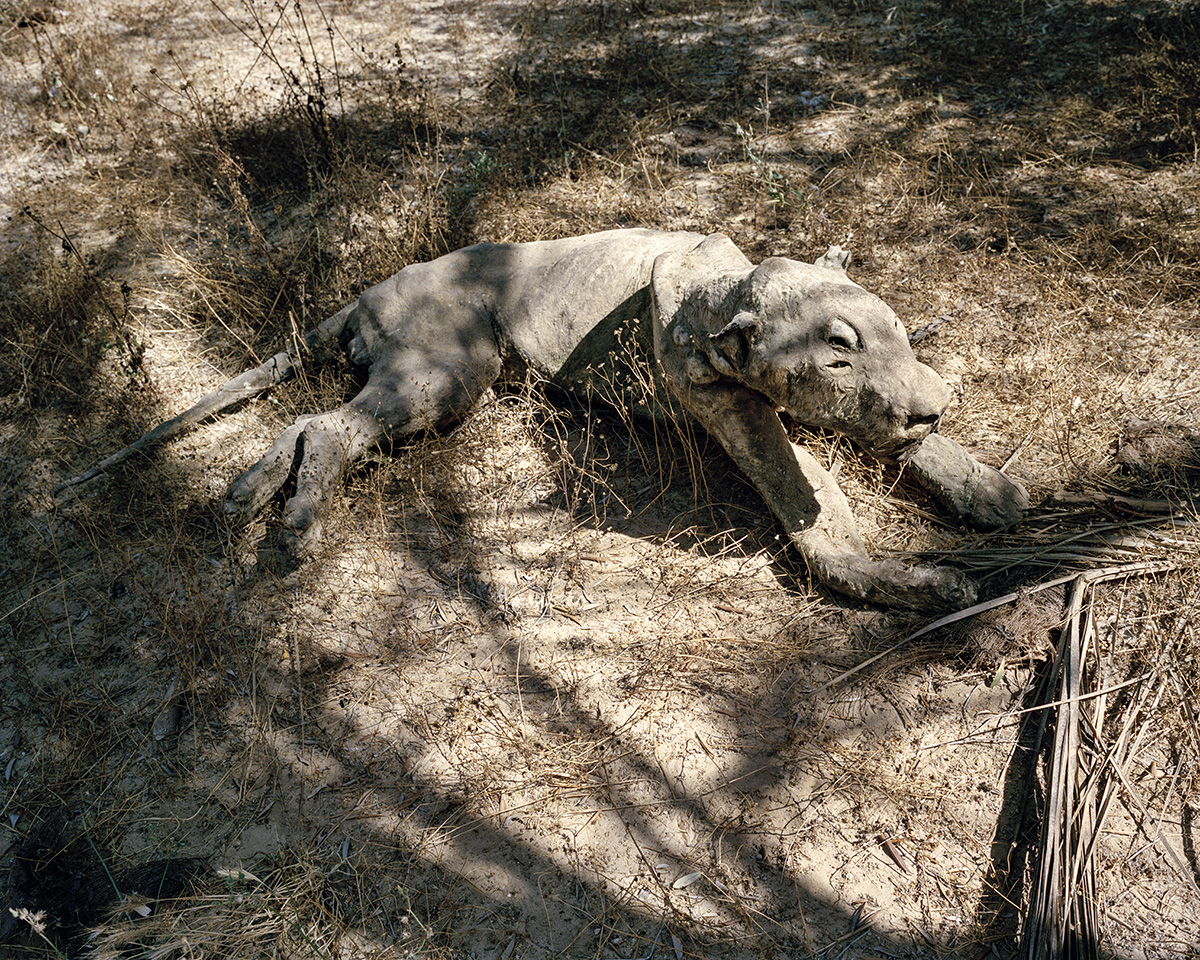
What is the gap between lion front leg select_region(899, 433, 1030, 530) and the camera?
3.43 meters

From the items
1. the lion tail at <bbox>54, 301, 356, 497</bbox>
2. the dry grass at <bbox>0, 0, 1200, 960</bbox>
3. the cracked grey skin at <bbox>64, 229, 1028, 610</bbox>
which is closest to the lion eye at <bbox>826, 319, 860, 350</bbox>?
the cracked grey skin at <bbox>64, 229, 1028, 610</bbox>

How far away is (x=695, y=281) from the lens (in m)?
3.51

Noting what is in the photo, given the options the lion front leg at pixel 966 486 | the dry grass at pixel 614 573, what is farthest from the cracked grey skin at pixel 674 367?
the dry grass at pixel 614 573

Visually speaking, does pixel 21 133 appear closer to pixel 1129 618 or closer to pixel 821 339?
pixel 821 339

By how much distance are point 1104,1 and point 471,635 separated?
750cm

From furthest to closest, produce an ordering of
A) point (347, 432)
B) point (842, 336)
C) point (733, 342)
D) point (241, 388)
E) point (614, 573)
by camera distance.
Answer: point (241, 388), point (347, 432), point (614, 573), point (733, 342), point (842, 336)

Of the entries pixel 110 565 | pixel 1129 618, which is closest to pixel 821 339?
pixel 1129 618

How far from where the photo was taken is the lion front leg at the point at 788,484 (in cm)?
334

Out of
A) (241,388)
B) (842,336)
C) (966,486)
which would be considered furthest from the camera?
(241,388)

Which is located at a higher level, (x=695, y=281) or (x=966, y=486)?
(x=695, y=281)

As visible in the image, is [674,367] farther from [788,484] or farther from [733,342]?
[788,484]

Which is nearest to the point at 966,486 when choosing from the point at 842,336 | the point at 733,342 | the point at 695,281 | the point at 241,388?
the point at 842,336

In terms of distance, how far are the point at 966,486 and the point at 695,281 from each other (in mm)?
1488

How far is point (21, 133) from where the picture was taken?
6781mm
